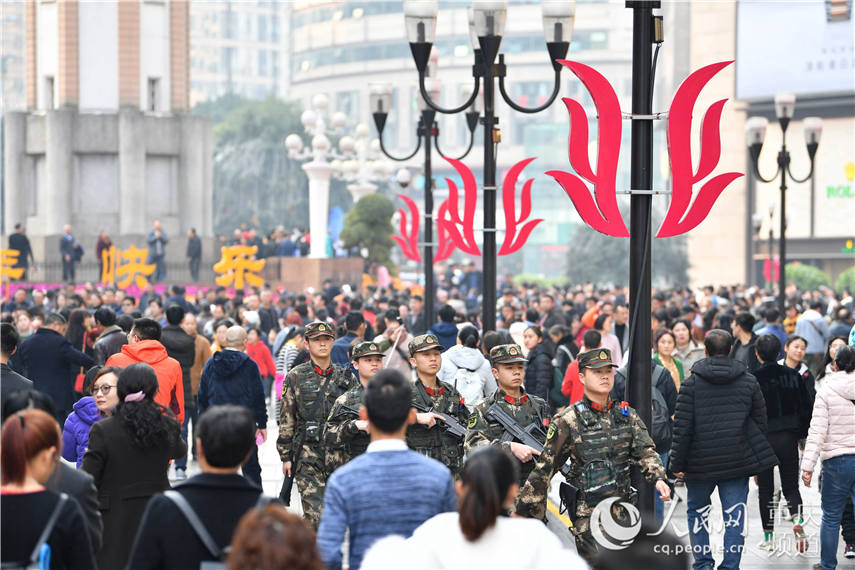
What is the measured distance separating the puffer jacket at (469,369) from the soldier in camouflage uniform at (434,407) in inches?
87.4

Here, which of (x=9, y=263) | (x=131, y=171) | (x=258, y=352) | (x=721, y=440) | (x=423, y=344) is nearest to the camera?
(x=423, y=344)

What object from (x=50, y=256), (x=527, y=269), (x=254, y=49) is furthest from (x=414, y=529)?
(x=254, y=49)

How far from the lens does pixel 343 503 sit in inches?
180

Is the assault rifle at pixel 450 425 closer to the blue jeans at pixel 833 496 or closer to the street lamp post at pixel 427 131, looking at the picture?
the blue jeans at pixel 833 496

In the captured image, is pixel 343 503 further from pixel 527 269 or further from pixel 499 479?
pixel 527 269

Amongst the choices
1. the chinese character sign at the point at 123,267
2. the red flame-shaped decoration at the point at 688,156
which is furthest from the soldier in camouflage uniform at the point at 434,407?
the chinese character sign at the point at 123,267

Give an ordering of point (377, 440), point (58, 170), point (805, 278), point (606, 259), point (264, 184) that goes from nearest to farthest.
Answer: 1. point (377, 440)
2. point (58, 170)
3. point (805, 278)
4. point (606, 259)
5. point (264, 184)

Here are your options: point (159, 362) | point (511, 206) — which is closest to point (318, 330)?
point (159, 362)

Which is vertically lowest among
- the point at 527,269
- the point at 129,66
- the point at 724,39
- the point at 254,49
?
the point at 527,269

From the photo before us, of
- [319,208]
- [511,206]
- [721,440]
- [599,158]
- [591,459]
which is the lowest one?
[721,440]

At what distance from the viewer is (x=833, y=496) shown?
8.48m

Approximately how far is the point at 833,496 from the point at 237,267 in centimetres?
2501

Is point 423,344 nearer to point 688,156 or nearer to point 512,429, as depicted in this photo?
point 512,429

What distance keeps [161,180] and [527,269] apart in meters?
84.3
